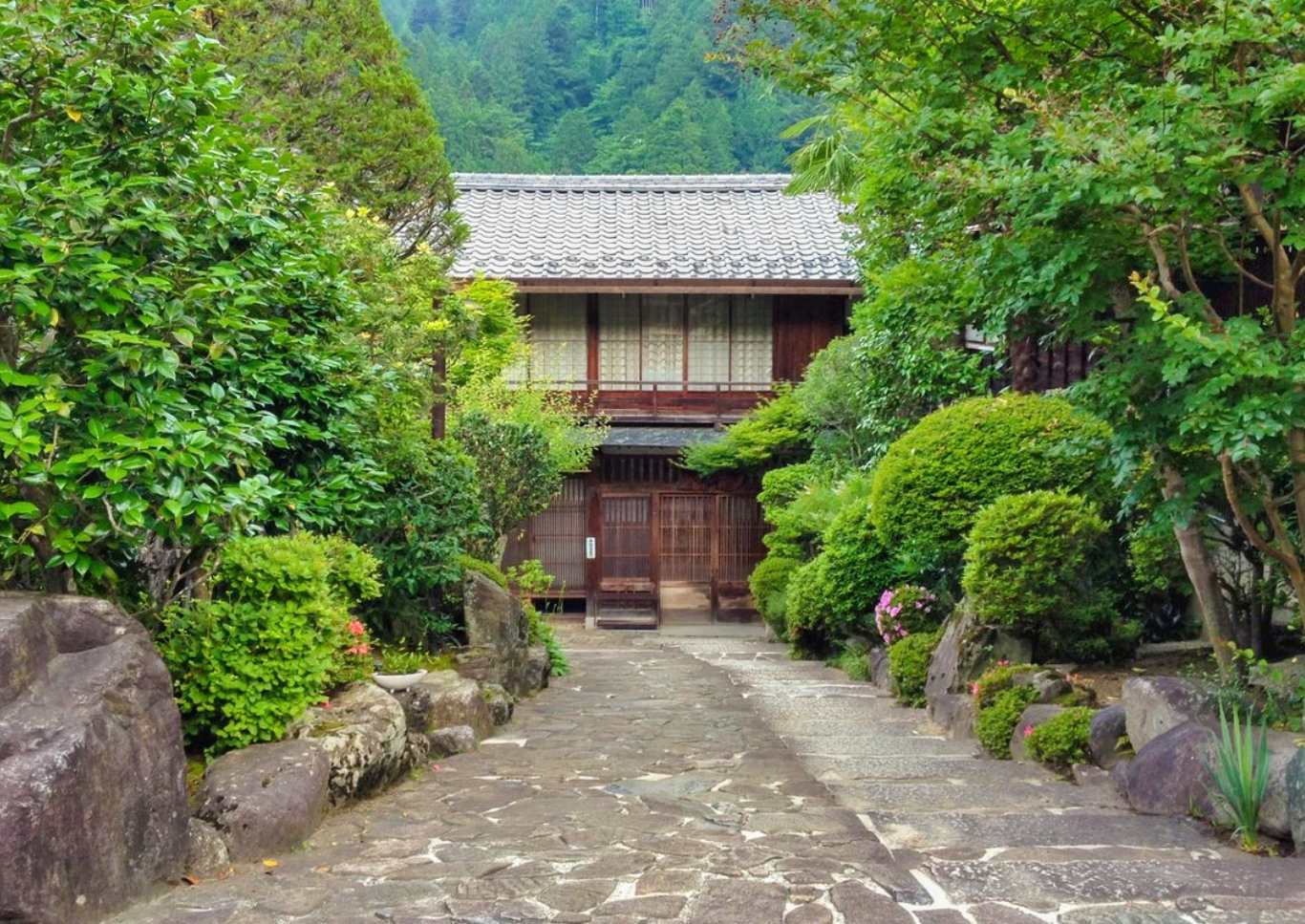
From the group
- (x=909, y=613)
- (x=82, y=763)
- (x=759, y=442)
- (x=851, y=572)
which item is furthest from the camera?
(x=759, y=442)

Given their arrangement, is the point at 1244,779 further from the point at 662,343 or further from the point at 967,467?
the point at 662,343

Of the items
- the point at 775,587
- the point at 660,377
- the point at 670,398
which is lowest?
the point at 775,587

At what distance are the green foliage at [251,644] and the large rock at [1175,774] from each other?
14.9 feet

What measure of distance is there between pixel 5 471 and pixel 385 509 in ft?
15.1

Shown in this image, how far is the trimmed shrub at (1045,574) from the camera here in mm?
9344

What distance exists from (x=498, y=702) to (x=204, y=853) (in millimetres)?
4535

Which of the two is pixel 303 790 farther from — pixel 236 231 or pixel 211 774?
pixel 236 231

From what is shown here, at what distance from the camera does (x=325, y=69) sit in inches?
429

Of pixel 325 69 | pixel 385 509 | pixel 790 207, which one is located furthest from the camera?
pixel 790 207

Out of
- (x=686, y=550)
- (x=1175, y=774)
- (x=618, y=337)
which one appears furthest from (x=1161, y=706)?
(x=618, y=337)

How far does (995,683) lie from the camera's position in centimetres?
905

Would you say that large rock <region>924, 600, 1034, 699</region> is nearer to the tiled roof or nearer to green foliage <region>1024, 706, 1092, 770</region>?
green foliage <region>1024, 706, 1092, 770</region>

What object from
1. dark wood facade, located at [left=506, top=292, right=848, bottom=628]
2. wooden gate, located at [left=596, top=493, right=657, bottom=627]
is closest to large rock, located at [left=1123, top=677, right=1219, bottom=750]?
dark wood facade, located at [left=506, top=292, right=848, bottom=628]

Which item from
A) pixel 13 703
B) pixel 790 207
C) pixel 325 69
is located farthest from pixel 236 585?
pixel 790 207
